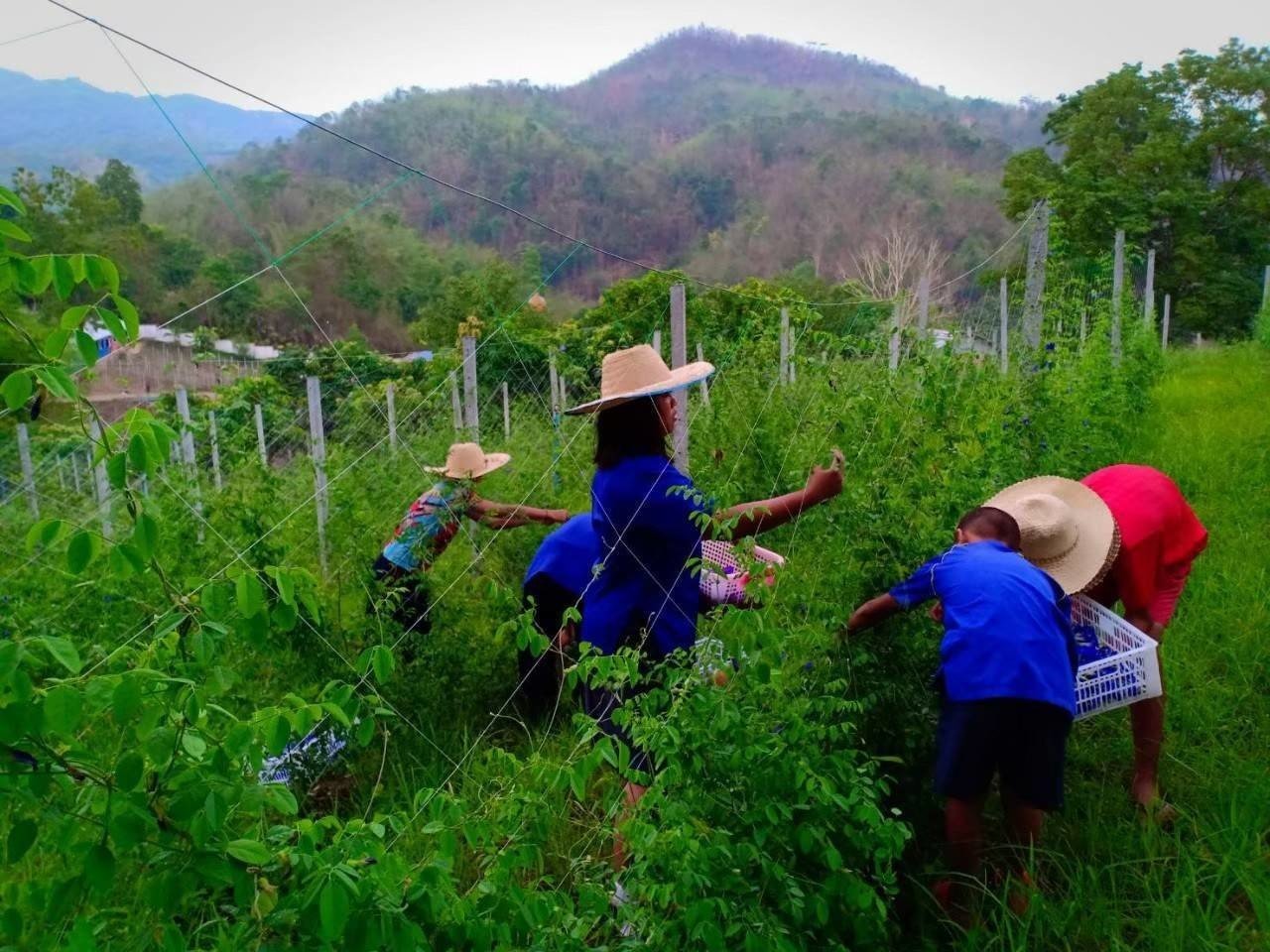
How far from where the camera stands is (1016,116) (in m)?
120

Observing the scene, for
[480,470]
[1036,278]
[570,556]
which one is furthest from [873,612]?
[1036,278]

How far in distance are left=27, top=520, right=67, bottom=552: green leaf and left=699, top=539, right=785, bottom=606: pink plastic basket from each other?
6.06ft

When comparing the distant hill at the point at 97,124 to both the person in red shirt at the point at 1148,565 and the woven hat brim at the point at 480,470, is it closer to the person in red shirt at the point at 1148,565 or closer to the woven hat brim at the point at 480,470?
the woven hat brim at the point at 480,470

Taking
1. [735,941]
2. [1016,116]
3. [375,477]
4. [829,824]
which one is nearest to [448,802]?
[735,941]

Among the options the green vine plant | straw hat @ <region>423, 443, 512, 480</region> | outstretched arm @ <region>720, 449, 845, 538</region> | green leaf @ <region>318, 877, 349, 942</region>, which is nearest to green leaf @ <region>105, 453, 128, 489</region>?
the green vine plant

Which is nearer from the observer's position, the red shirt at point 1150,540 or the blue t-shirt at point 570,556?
the red shirt at point 1150,540

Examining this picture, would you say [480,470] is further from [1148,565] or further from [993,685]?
[1148,565]

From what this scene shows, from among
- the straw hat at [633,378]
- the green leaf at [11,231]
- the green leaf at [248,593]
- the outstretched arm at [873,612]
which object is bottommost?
the outstretched arm at [873,612]

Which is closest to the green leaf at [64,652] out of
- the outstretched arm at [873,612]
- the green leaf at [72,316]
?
the green leaf at [72,316]

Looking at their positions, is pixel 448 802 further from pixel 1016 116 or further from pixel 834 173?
pixel 1016 116

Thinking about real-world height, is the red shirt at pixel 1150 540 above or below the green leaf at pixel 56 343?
below

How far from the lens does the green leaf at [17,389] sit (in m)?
0.97

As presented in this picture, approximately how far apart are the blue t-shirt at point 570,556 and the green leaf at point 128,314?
2202mm

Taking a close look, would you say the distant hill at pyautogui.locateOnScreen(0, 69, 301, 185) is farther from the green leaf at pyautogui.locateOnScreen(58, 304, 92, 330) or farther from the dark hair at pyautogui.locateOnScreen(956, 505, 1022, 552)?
the dark hair at pyautogui.locateOnScreen(956, 505, 1022, 552)
